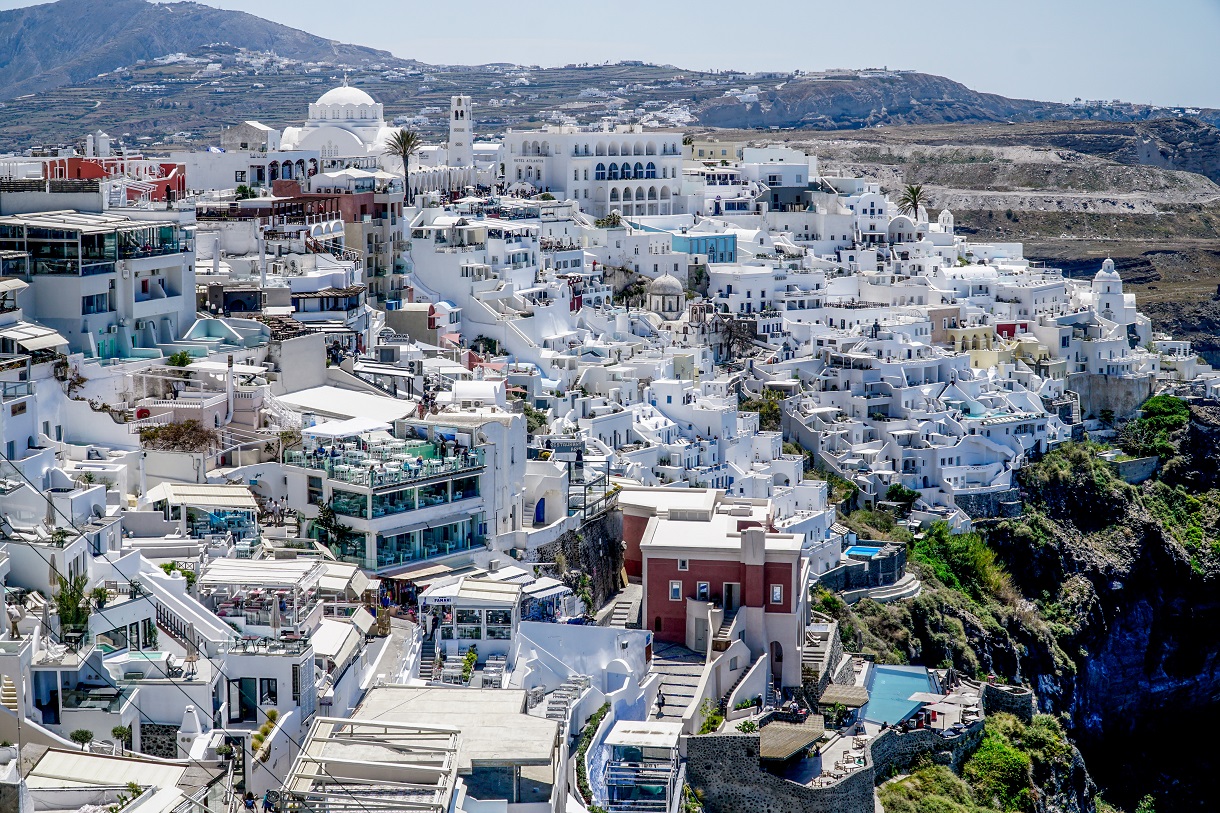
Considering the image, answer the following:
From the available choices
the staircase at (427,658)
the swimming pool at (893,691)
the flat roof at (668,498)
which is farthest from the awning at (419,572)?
the swimming pool at (893,691)

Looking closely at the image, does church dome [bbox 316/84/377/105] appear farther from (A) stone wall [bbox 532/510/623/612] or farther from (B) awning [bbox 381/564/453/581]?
(B) awning [bbox 381/564/453/581]

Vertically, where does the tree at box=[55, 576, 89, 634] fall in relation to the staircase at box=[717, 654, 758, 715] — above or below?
above

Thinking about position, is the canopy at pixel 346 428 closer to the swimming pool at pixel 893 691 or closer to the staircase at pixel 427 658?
the staircase at pixel 427 658

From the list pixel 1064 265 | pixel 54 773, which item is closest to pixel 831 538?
pixel 54 773

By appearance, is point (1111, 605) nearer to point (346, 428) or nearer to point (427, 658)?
point (346, 428)

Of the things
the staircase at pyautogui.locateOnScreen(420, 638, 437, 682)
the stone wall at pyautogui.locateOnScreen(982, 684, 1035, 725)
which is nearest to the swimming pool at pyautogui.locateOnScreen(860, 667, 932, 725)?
the stone wall at pyautogui.locateOnScreen(982, 684, 1035, 725)

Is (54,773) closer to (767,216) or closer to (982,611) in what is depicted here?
(982,611)
